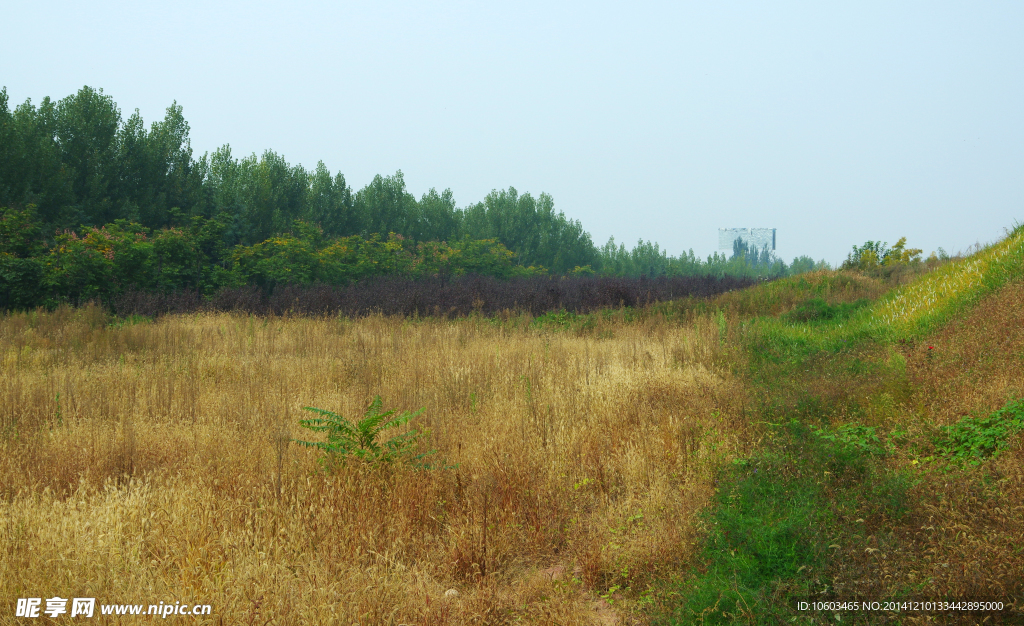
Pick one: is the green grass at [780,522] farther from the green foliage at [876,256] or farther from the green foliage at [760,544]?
the green foliage at [876,256]

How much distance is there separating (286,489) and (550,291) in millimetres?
16193

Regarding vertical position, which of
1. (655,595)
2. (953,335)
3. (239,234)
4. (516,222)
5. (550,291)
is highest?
(516,222)

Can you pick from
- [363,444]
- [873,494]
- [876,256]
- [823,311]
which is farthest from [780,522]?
[876,256]

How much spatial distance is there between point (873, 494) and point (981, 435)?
53.0 inches

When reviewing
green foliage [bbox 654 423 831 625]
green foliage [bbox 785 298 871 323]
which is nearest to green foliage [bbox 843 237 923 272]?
green foliage [bbox 785 298 871 323]

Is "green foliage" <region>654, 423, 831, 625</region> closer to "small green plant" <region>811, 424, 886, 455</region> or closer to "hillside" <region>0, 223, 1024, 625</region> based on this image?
"hillside" <region>0, 223, 1024, 625</region>

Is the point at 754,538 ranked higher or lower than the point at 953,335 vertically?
lower

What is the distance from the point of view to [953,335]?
789cm

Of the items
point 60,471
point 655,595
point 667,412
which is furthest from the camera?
point 667,412

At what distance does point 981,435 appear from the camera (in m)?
4.41

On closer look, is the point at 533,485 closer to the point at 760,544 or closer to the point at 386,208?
the point at 760,544

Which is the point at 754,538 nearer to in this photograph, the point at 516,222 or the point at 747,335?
the point at 747,335

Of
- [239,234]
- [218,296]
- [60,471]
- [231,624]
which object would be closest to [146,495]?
[60,471]

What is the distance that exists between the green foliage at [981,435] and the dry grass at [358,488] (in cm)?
160
